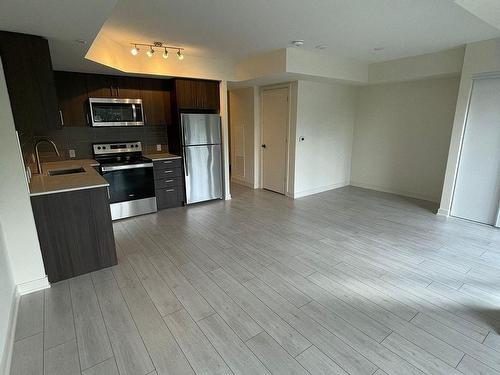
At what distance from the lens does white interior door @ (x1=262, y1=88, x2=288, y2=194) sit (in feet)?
17.5

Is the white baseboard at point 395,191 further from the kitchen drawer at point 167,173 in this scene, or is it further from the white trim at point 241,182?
the kitchen drawer at point 167,173

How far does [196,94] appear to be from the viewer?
4590 millimetres

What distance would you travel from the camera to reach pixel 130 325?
2000 millimetres

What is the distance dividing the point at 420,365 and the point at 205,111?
461 cm

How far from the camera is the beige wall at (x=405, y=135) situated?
15.8 ft

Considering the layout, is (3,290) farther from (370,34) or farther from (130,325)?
(370,34)

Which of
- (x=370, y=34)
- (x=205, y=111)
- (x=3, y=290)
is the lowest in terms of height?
(x=3, y=290)

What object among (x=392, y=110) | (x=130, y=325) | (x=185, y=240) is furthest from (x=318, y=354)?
(x=392, y=110)

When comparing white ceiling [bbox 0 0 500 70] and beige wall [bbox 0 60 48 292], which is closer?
white ceiling [bbox 0 0 500 70]

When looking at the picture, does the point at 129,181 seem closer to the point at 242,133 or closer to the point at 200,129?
the point at 200,129

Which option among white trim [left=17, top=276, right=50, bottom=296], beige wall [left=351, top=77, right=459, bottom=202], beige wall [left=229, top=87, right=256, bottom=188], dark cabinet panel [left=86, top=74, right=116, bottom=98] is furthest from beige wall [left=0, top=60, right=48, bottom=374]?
beige wall [left=351, top=77, right=459, bottom=202]

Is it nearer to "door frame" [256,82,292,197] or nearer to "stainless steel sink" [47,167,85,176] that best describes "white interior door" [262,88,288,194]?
"door frame" [256,82,292,197]

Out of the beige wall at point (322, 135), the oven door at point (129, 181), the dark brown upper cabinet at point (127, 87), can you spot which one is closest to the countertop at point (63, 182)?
the oven door at point (129, 181)

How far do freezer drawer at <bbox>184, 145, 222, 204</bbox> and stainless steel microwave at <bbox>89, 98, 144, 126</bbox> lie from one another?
3.15ft
